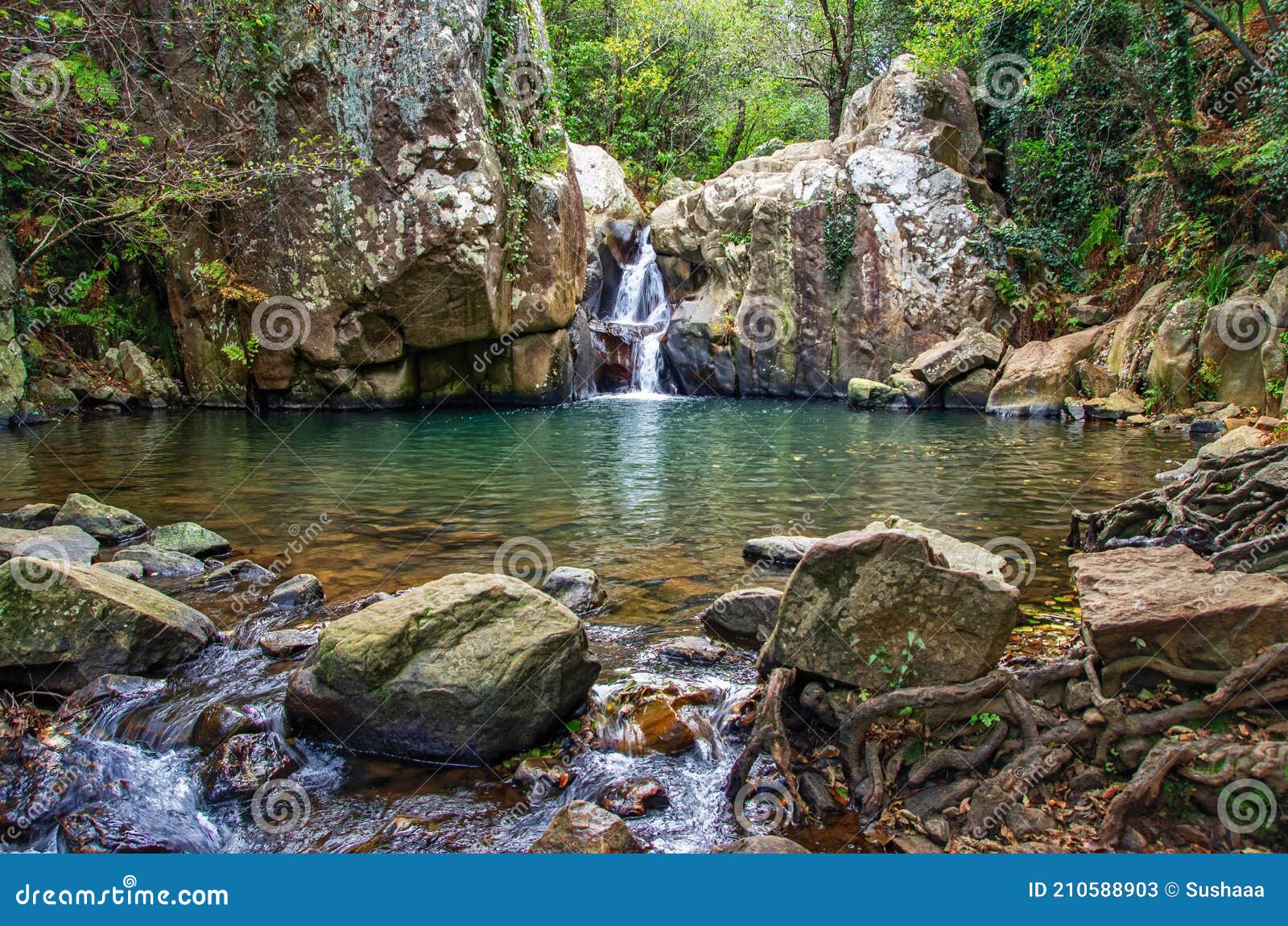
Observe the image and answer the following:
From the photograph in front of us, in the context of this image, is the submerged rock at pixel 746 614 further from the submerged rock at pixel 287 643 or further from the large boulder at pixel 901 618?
the submerged rock at pixel 287 643

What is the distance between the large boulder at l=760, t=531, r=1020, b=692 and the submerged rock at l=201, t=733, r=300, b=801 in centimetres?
274

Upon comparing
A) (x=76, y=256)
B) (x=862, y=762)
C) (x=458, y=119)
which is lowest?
(x=862, y=762)

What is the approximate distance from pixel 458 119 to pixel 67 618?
1631cm

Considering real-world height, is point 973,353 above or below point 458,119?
below

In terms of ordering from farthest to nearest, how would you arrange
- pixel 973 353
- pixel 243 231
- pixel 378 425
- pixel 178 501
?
1. pixel 973 353
2. pixel 243 231
3. pixel 378 425
4. pixel 178 501

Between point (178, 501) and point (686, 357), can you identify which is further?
point (686, 357)

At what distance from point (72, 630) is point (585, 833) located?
3.65 metres

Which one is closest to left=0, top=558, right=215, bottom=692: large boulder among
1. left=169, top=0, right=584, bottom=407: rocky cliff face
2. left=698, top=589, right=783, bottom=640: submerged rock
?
left=698, top=589, right=783, bottom=640: submerged rock

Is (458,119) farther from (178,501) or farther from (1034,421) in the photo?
(1034,421)

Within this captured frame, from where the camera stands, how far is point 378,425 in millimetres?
17938

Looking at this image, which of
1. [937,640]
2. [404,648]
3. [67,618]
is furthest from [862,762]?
[67,618]

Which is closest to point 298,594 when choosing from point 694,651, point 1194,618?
point 694,651

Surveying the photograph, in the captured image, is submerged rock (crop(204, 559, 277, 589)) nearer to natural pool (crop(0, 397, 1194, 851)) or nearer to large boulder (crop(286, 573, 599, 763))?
natural pool (crop(0, 397, 1194, 851))

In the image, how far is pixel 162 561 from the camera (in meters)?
7.14
